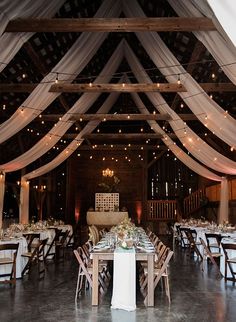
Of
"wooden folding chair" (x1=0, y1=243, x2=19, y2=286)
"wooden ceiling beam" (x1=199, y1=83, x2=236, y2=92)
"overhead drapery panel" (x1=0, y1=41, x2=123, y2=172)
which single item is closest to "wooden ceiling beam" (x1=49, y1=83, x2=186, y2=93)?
"wooden ceiling beam" (x1=199, y1=83, x2=236, y2=92)

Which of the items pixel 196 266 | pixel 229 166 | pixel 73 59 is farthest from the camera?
pixel 229 166

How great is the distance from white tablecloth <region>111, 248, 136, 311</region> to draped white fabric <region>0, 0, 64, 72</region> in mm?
3730

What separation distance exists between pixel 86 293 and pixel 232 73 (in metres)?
4.30

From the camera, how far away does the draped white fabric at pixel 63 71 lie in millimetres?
8391

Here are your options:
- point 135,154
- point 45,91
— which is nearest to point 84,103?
point 45,91

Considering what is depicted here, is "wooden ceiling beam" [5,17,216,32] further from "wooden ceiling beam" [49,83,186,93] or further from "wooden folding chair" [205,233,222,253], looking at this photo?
"wooden folding chair" [205,233,222,253]

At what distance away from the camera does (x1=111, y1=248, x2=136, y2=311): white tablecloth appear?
537 centimetres

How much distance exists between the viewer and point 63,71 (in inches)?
336

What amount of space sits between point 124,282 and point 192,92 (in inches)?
175

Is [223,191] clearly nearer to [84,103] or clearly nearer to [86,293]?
[84,103]

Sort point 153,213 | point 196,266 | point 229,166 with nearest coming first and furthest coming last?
point 196,266 < point 229,166 < point 153,213

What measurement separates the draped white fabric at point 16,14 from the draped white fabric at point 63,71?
1203 mm

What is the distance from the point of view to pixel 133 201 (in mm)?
20719

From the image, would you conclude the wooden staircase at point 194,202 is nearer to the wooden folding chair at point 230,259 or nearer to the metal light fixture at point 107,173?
the metal light fixture at point 107,173
